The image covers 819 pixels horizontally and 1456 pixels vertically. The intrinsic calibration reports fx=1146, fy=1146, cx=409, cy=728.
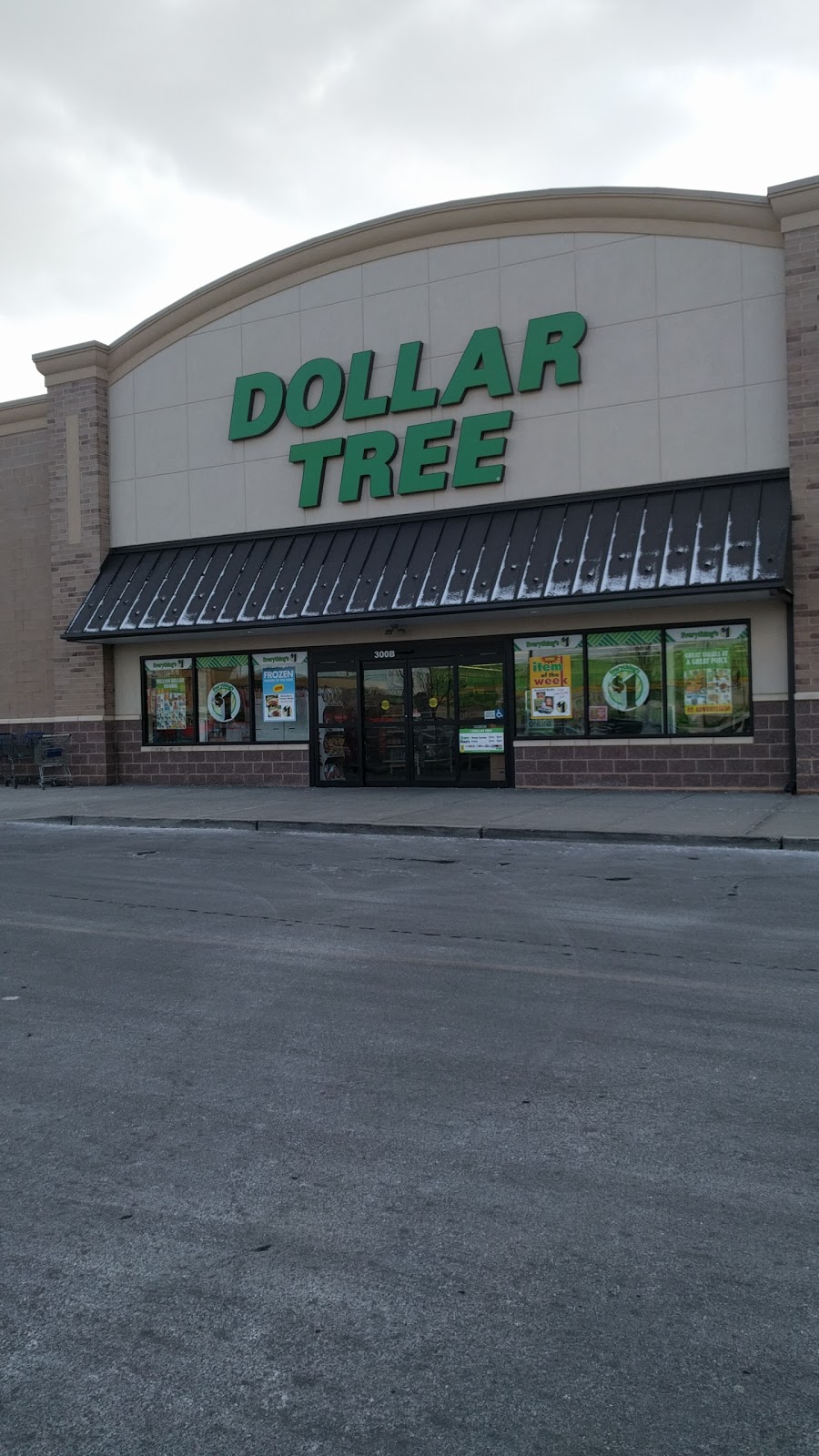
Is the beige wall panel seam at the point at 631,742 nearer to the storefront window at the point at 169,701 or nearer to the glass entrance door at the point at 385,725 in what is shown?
the glass entrance door at the point at 385,725

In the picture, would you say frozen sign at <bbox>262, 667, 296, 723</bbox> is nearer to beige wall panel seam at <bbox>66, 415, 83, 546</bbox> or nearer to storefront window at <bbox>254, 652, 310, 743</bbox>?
storefront window at <bbox>254, 652, 310, 743</bbox>

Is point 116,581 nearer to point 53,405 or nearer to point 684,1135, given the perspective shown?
point 53,405

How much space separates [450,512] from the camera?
63.5 ft

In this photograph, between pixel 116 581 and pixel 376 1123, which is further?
pixel 116 581

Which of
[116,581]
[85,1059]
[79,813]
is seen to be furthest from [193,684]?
[85,1059]

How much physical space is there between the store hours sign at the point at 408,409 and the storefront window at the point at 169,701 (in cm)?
428

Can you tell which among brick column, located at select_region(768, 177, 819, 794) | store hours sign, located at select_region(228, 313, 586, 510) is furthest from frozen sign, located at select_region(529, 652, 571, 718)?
brick column, located at select_region(768, 177, 819, 794)

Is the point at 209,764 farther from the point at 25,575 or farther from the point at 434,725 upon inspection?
the point at 25,575

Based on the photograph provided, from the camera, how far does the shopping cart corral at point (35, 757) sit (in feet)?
76.2

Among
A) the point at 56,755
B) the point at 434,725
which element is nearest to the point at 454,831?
the point at 434,725

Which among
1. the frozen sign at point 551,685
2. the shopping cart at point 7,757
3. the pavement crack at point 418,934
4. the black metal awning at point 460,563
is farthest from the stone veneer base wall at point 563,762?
the pavement crack at point 418,934

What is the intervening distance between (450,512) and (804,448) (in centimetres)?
577

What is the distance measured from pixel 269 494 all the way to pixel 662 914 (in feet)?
47.0

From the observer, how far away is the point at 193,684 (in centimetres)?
2239
